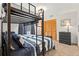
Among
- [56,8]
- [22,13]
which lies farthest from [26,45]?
[56,8]

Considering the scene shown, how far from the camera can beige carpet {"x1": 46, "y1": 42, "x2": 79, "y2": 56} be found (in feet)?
5.53

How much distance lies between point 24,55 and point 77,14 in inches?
37.1

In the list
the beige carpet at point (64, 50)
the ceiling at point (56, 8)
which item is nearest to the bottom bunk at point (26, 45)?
the beige carpet at point (64, 50)

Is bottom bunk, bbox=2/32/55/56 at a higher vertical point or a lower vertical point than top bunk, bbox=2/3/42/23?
lower

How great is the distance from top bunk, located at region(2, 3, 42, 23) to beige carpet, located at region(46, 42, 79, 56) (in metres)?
0.50

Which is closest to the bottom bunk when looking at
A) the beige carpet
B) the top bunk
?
the beige carpet

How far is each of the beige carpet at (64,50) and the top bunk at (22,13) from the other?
1.63ft

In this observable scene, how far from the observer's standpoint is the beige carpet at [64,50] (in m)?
1.68

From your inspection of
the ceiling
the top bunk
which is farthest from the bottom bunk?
the ceiling

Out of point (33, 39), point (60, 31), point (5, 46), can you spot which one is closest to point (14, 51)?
point (5, 46)

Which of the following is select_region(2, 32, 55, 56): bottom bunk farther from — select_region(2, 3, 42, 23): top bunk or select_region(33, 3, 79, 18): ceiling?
select_region(33, 3, 79, 18): ceiling

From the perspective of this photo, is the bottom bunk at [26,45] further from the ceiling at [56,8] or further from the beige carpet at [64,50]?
the ceiling at [56,8]

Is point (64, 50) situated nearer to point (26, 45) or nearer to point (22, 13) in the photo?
point (26, 45)

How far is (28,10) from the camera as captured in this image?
1679 millimetres
